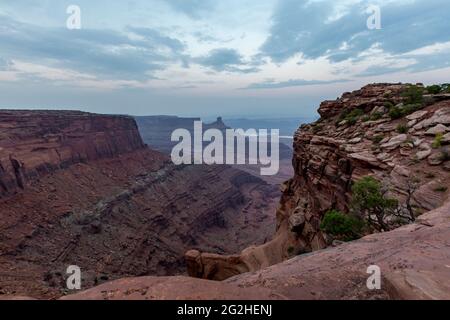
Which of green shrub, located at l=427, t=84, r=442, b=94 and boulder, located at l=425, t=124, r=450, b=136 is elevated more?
green shrub, located at l=427, t=84, r=442, b=94

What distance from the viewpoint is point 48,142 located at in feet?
136

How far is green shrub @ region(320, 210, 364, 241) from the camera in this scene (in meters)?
12.5

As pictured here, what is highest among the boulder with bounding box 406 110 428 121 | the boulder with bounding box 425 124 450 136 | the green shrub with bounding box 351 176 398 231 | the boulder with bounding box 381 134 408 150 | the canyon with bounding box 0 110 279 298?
the boulder with bounding box 406 110 428 121

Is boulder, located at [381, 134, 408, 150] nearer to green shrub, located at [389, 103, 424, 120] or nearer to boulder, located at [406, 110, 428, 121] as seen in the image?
boulder, located at [406, 110, 428, 121]

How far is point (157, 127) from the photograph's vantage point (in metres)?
179

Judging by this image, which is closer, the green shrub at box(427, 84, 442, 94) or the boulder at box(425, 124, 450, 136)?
the boulder at box(425, 124, 450, 136)

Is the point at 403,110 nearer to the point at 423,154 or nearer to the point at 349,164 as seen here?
the point at 349,164

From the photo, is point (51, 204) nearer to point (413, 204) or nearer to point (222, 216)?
point (222, 216)

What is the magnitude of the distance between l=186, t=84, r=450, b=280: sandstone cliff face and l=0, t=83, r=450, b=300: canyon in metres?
0.07

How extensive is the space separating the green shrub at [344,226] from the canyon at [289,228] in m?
0.82

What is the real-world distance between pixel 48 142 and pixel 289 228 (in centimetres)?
3488

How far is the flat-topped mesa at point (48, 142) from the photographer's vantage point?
32.8m

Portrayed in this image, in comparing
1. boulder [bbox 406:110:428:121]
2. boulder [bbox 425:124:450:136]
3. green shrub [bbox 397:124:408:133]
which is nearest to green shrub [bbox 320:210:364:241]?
boulder [bbox 425:124:450:136]
